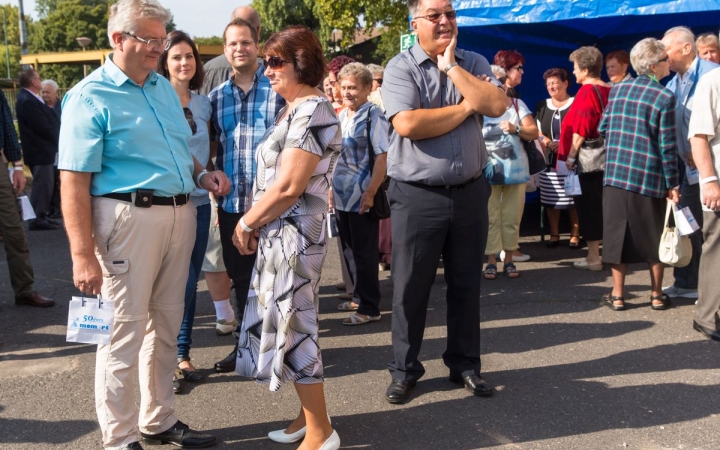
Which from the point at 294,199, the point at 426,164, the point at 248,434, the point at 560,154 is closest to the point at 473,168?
the point at 426,164

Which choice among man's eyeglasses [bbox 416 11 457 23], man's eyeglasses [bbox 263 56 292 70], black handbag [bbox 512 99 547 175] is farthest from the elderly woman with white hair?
man's eyeglasses [bbox 263 56 292 70]

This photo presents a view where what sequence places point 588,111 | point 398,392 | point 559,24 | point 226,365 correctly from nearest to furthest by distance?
point 398,392 → point 226,365 → point 588,111 → point 559,24

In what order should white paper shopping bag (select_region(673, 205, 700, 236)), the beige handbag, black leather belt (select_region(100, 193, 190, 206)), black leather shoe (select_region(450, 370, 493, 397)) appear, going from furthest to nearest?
the beige handbag, white paper shopping bag (select_region(673, 205, 700, 236)), black leather shoe (select_region(450, 370, 493, 397)), black leather belt (select_region(100, 193, 190, 206))

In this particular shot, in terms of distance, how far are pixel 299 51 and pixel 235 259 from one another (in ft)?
5.35

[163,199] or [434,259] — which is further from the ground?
[163,199]

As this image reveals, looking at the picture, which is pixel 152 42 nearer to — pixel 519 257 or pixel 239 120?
pixel 239 120

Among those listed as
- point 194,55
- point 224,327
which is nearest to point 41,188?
point 224,327

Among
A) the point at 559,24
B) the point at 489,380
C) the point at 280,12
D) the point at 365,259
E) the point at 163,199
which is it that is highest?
the point at 280,12

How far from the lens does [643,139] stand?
5367 millimetres

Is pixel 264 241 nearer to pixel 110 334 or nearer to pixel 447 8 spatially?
pixel 110 334

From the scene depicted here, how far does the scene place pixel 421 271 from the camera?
396 cm

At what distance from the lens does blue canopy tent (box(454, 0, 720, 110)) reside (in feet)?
22.4

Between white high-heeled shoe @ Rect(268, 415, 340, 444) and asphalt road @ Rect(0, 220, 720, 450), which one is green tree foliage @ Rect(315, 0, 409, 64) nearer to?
asphalt road @ Rect(0, 220, 720, 450)

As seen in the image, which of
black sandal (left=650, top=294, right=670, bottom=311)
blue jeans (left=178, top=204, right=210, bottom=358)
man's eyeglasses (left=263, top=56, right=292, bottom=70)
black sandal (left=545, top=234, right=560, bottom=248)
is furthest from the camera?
black sandal (left=545, top=234, right=560, bottom=248)
